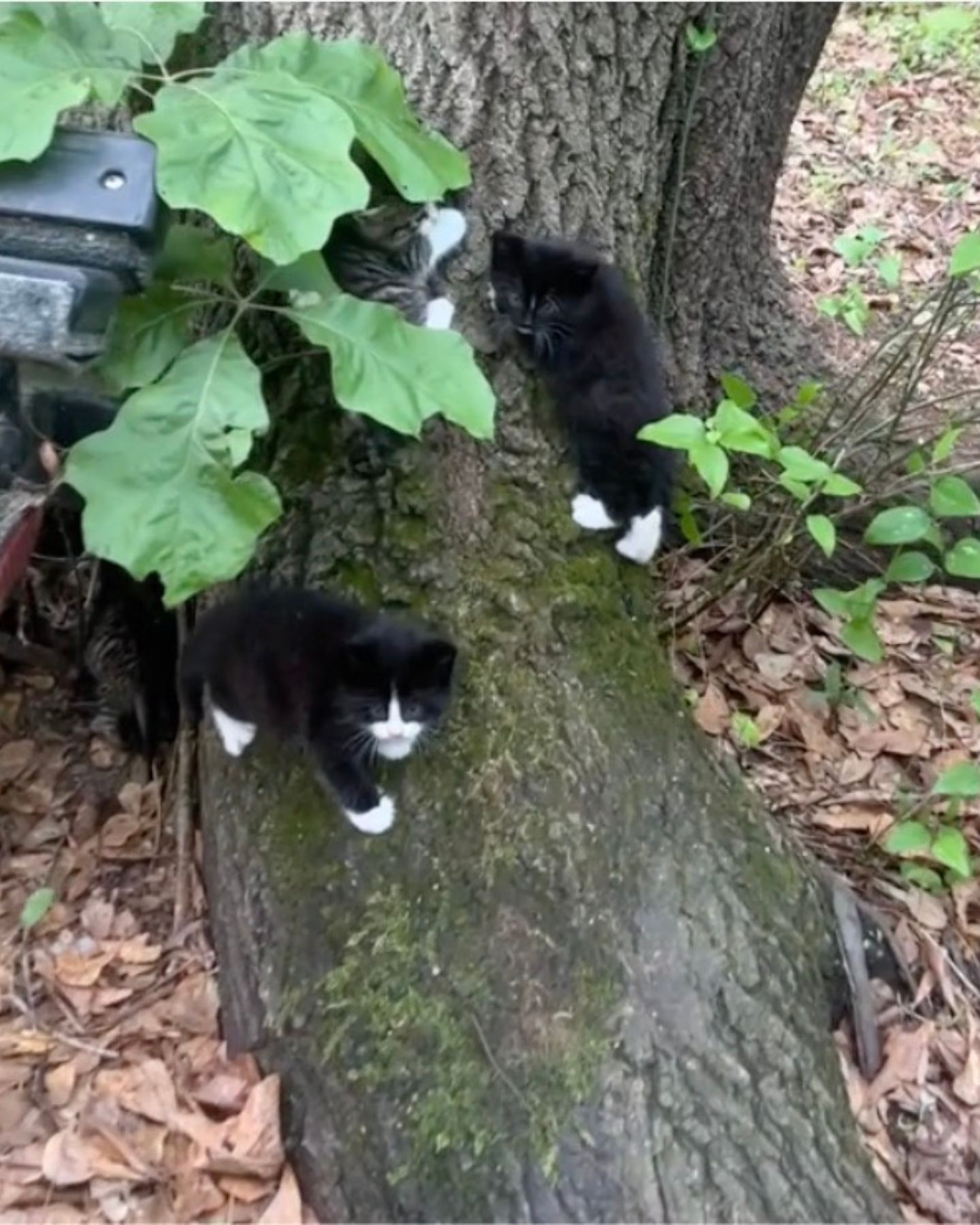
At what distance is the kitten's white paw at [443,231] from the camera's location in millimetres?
2896

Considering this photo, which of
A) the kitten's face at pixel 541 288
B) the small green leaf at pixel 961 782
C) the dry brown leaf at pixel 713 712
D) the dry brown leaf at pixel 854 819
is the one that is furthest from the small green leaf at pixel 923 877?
the kitten's face at pixel 541 288

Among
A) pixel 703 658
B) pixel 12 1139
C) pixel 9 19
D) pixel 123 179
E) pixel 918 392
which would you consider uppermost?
pixel 9 19

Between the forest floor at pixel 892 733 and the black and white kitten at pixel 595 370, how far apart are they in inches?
36.6

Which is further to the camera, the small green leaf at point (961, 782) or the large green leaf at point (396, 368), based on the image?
the small green leaf at point (961, 782)

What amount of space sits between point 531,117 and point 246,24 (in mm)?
615

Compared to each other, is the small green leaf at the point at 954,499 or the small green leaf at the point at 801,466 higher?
the small green leaf at the point at 801,466

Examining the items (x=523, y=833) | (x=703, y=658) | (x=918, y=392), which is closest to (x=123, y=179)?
(x=523, y=833)

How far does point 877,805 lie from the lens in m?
3.57

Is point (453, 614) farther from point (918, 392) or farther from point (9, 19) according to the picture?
point (918, 392)

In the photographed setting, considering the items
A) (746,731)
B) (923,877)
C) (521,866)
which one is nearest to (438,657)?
(521,866)

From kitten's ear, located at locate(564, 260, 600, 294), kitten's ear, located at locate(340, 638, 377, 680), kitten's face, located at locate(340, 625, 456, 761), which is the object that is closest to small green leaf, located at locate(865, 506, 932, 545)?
kitten's ear, located at locate(564, 260, 600, 294)

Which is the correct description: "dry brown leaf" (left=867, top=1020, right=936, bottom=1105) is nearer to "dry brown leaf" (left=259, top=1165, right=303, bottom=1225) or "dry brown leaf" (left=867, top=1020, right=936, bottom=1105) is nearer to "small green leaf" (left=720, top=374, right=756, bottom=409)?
"dry brown leaf" (left=259, top=1165, right=303, bottom=1225)

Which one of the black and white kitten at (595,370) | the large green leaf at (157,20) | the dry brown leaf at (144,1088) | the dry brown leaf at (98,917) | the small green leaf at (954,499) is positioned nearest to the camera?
the large green leaf at (157,20)

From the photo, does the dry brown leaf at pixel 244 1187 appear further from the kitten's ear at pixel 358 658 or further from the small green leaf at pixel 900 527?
the small green leaf at pixel 900 527
